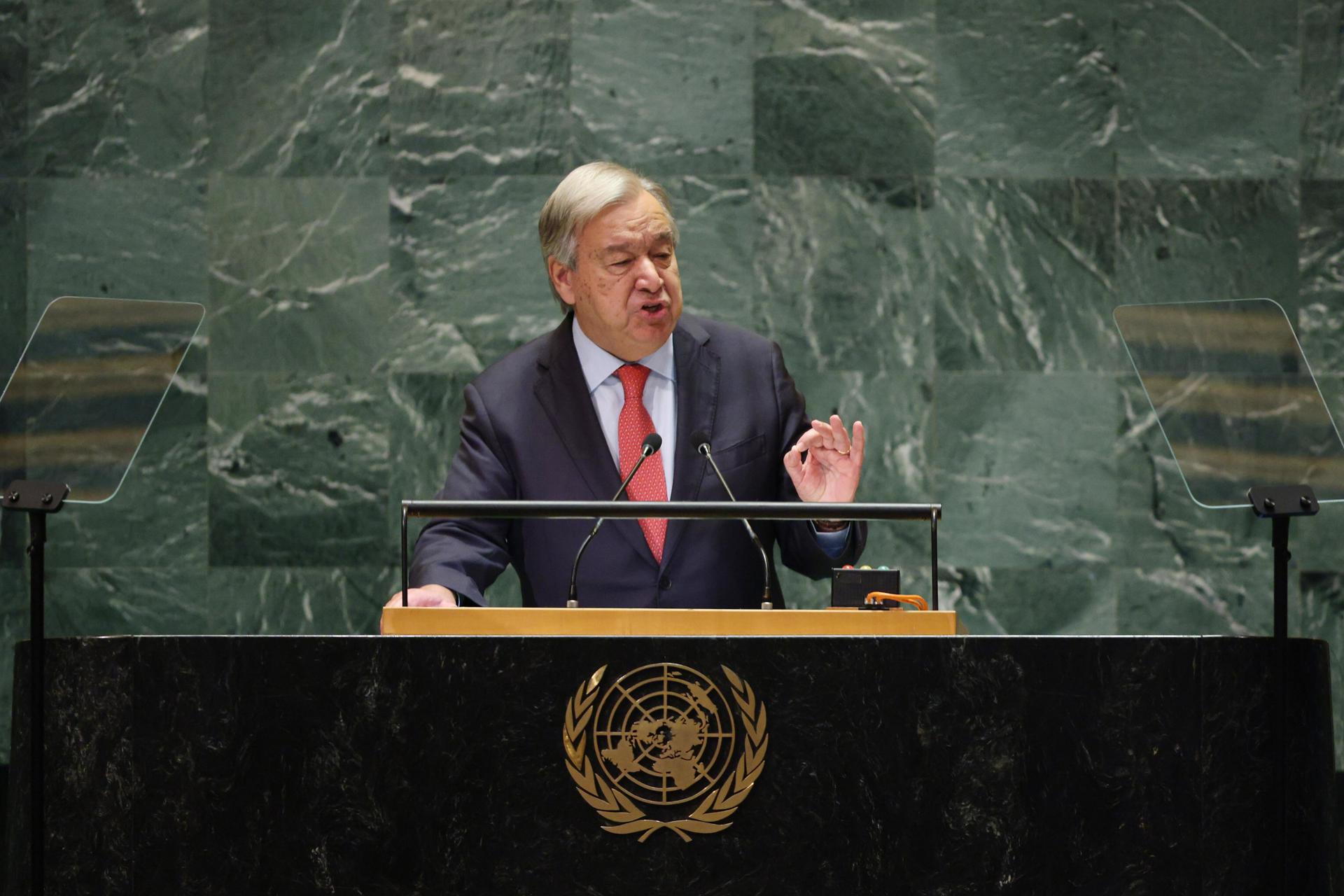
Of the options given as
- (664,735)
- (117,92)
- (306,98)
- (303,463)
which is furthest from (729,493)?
→ (117,92)

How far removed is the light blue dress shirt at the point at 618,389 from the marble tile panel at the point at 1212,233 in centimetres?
231

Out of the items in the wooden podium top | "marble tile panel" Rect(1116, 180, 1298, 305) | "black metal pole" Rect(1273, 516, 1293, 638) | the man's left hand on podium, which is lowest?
the wooden podium top

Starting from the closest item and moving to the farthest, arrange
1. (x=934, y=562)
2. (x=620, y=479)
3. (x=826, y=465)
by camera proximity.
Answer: (x=934, y=562)
(x=826, y=465)
(x=620, y=479)

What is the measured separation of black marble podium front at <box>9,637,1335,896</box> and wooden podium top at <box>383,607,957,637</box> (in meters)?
0.11

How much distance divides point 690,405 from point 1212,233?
264 cm

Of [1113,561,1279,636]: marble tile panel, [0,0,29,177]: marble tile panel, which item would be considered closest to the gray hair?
[1113,561,1279,636]: marble tile panel

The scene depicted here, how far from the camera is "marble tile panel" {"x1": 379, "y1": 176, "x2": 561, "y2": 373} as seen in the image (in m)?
5.31

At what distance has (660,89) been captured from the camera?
5.32 metres

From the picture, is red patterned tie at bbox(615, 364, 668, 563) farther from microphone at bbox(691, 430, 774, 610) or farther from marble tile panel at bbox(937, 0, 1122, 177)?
marble tile panel at bbox(937, 0, 1122, 177)

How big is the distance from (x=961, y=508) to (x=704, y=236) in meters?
1.33

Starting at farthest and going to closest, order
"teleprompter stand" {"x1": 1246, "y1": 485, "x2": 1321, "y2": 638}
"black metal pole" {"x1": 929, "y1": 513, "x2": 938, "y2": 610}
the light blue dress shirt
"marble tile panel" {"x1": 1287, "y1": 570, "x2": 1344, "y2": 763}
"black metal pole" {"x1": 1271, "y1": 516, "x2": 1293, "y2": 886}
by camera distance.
Result: "marble tile panel" {"x1": 1287, "y1": 570, "x2": 1344, "y2": 763} → the light blue dress shirt → "black metal pole" {"x1": 929, "y1": 513, "x2": 938, "y2": 610} → "teleprompter stand" {"x1": 1246, "y1": 485, "x2": 1321, "y2": 638} → "black metal pole" {"x1": 1271, "y1": 516, "x2": 1293, "y2": 886}

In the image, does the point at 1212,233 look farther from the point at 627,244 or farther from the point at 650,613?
the point at 650,613

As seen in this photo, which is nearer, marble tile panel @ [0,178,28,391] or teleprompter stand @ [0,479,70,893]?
teleprompter stand @ [0,479,70,893]

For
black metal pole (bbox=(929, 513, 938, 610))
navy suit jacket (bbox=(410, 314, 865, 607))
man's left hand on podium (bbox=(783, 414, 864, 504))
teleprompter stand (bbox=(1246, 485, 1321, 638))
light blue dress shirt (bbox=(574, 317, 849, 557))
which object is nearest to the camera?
teleprompter stand (bbox=(1246, 485, 1321, 638))
